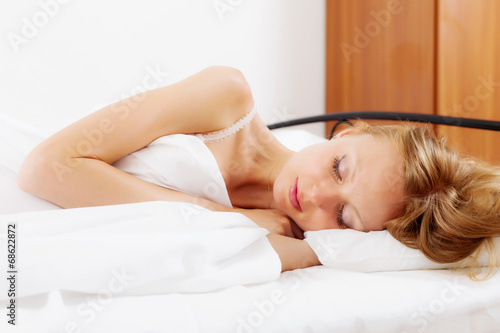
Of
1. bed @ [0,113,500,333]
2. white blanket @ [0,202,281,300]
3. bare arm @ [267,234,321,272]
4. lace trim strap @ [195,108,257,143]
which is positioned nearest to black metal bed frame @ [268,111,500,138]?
lace trim strap @ [195,108,257,143]

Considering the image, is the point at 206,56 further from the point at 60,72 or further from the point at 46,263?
the point at 46,263

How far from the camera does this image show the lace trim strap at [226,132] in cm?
130

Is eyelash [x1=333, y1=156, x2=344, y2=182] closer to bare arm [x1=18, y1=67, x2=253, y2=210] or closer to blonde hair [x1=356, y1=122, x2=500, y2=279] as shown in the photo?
blonde hair [x1=356, y1=122, x2=500, y2=279]

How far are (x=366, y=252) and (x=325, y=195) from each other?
166 millimetres

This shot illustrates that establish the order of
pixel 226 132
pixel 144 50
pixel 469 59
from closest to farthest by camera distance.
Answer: pixel 226 132, pixel 469 59, pixel 144 50

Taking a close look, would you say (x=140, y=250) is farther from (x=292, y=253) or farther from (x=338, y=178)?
(x=338, y=178)

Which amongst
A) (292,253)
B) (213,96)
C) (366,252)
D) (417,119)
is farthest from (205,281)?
(417,119)

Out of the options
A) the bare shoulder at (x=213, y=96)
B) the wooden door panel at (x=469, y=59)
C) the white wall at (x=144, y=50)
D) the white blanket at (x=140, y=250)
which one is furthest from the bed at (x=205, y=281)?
the wooden door panel at (x=469, y=59)

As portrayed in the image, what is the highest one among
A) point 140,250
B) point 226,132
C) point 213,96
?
point 213,96

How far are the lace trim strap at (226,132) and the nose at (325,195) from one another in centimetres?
31

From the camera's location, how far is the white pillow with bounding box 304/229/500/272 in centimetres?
105

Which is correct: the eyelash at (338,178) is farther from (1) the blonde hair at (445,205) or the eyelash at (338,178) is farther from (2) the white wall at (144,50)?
(2) the white wall at (144,50)

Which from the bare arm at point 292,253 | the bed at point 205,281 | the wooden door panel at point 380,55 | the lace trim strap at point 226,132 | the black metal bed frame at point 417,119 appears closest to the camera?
the bed at point 205,281

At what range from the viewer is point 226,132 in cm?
133
